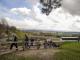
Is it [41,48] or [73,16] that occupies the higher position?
[73,16]

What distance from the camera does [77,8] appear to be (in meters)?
3.00

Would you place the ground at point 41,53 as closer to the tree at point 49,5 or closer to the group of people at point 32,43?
the group of people at point 32,43

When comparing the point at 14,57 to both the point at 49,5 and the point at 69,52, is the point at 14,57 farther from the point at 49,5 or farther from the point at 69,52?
the point at 49,5

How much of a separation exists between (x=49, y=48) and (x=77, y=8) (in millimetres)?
673

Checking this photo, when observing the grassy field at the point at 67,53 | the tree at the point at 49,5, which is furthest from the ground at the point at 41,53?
the tree at the point at 49,5

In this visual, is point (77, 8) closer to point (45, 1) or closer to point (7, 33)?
point (45, 1)

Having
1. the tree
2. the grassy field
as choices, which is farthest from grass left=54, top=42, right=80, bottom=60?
the tree

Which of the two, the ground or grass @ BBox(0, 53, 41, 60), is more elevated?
the ground

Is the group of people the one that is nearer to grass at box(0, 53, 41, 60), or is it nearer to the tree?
grass at box(0, 53, 41, 60)

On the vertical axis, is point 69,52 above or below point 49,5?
below

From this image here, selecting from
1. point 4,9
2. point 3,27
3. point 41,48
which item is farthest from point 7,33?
point 41,48

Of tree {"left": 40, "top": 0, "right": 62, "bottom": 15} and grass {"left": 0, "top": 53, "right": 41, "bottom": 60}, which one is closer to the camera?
grass {"left": 0, "top": 53, "right": 41, "bottom": 60}

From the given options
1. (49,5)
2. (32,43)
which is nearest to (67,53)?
(32,43)

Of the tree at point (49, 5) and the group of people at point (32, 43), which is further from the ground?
the tree at point (49, 5)
